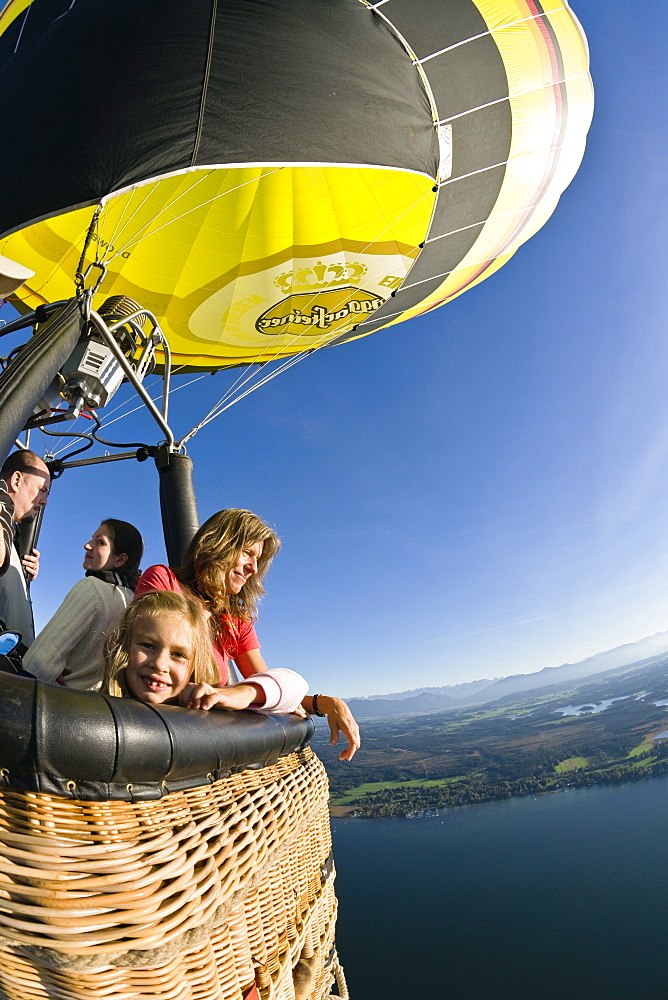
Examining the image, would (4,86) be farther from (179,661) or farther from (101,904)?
(101,904)

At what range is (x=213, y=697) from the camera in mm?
692

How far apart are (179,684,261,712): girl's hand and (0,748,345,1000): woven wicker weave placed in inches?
3.8

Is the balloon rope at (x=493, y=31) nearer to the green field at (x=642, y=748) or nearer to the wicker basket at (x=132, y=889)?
the wicker basket at (x=132, y=889)

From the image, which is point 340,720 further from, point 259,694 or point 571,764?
point 571,764

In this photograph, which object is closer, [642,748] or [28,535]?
[28,535]

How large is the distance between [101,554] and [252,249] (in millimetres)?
3185

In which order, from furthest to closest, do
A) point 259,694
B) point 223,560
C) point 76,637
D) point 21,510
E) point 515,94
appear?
point 515,94, point 21,510, point 223,560, point 76,637, point 259,694

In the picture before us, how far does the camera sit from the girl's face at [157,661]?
74 centimetres

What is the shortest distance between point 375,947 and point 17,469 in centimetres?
3570

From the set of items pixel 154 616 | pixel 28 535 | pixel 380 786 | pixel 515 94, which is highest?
pixel 515 94

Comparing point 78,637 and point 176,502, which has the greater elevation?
point 176,502

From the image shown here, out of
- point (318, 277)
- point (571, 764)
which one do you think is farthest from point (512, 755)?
point (318, 277)

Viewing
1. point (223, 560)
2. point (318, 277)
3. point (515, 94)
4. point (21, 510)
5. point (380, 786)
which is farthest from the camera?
point (380, 786)

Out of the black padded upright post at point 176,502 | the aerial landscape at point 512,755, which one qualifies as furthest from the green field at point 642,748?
the black padded upright post at point 176,502
